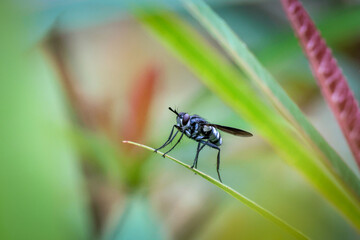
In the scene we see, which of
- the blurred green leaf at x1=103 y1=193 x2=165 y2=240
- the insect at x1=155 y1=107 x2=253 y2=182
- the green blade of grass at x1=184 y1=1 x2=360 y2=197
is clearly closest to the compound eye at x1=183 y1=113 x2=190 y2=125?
the insect at x1=155 y1=107 x2=253 y2=182

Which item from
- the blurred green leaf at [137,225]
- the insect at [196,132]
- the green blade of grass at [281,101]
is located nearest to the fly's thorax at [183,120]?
the insect at [196,132]

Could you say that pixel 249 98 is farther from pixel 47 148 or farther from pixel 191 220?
pixel 191 220

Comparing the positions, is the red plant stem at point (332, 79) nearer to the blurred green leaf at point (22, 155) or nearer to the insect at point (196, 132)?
the blurred green leaf at point (22, 155)

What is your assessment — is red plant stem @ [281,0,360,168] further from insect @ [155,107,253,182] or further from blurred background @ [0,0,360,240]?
insect @ [155,107,253,182]

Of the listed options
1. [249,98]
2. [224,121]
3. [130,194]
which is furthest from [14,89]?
[224,121]

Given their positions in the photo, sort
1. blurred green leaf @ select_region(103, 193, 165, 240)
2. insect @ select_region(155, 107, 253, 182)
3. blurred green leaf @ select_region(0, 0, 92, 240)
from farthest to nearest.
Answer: insect @ select_region(155, 107, 253, 182)
blurred green leaf @ select_region(103, 193, 165, 240)
blurred green leaf @ select_region(0, 0, 92, 240)

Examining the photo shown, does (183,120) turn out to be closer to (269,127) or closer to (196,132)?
(196,132)

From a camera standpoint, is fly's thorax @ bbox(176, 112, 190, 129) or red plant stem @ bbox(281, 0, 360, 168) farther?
fly's thorax @ bbox(176, 112, 190, 129)
